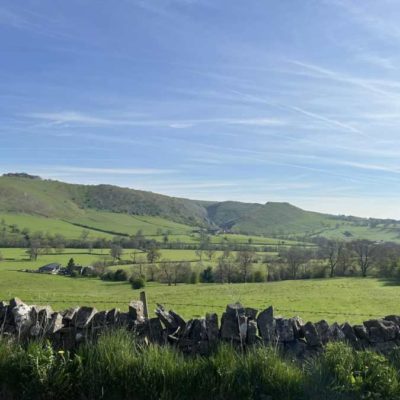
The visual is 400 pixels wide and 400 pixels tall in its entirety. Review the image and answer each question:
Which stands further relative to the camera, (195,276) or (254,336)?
(195,276)

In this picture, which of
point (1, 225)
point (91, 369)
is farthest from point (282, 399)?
point (1, 225)

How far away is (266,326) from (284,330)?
1.24 feet

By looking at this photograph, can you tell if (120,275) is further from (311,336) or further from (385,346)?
(385,346)

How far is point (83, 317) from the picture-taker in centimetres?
932

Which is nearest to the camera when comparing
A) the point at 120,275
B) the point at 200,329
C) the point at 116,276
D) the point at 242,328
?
the point at 242,328

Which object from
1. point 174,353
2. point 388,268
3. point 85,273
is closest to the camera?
point 174,353

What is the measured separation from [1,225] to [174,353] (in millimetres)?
191697

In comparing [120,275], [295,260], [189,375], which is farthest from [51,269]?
[189,375]

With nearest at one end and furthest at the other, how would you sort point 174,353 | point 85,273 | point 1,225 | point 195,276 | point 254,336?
point 174,353 < point 254,336 < point 195,276 < point 85,273 < point 1,225

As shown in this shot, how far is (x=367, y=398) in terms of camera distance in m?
6.71

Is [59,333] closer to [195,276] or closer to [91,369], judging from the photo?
[91,369]

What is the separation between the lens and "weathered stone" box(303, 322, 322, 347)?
29.5ft

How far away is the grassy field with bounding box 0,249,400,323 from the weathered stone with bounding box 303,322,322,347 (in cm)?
2159

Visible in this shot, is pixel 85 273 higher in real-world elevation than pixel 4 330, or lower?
lower
